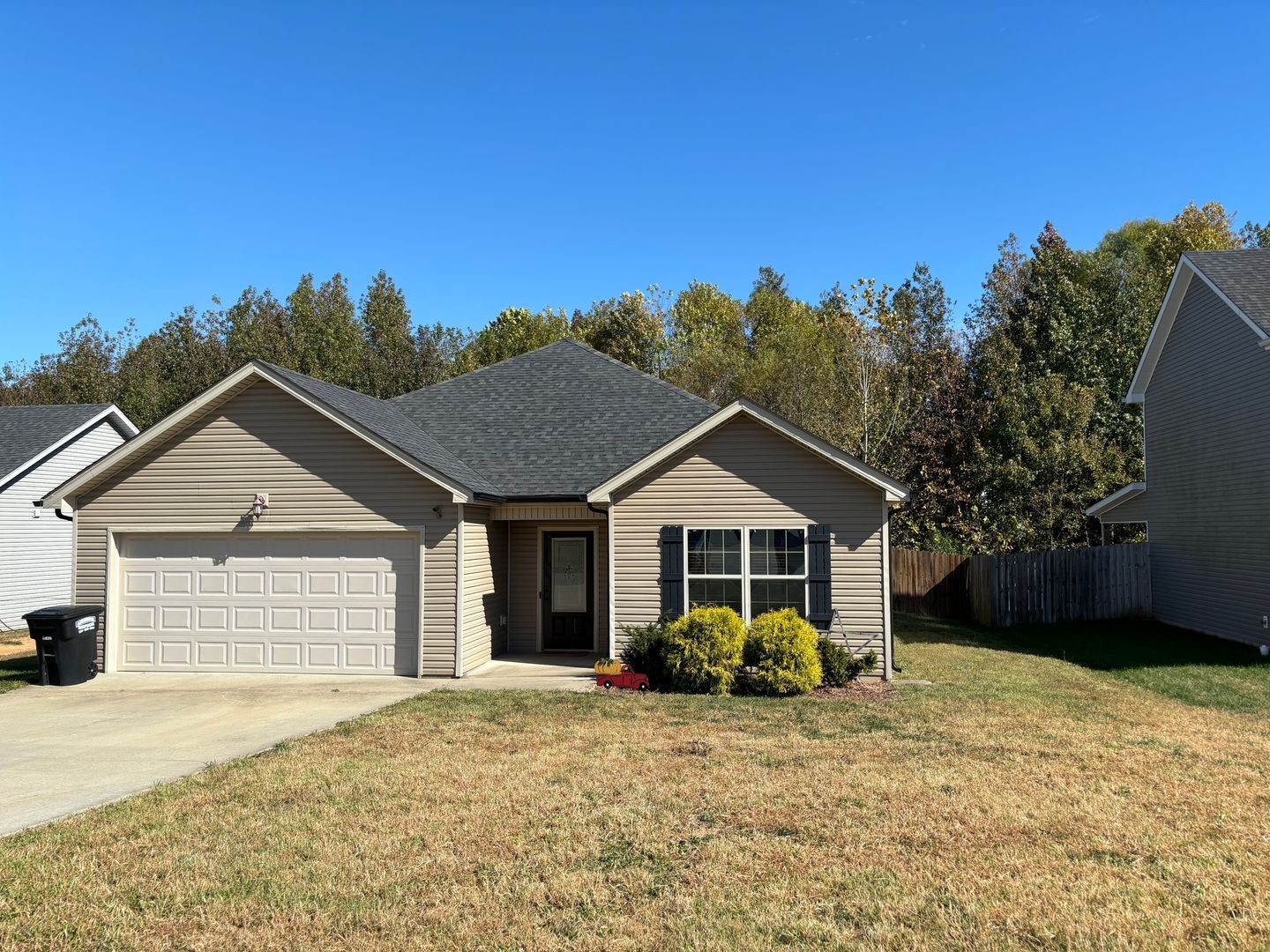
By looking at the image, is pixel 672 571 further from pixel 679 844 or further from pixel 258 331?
pixel 258 331

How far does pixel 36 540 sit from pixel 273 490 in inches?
500

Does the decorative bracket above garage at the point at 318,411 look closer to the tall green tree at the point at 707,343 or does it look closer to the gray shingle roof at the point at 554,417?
the gray shingle roof at the point at 554,417

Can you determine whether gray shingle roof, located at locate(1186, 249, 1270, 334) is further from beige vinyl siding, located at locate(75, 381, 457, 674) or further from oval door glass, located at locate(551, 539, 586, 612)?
beige vinyl siding, located at locate(75, 381, 457, 674)

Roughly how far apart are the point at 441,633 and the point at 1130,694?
9878 millimetres

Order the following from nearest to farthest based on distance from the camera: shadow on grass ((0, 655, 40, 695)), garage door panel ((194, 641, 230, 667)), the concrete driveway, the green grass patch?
the concrete driveway → the green grass patch → shadow on grass ((0, 655, 40, 695)) → garage door panel ((194, 641, 230, 667))

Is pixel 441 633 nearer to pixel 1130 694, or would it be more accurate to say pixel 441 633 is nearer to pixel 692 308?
pixel 1130 694

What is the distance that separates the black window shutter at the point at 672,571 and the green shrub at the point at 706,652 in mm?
1050

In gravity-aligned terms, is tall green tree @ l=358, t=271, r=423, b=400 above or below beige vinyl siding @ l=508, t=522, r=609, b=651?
above

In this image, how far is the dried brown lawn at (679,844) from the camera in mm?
4980

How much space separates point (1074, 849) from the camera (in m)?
6.07

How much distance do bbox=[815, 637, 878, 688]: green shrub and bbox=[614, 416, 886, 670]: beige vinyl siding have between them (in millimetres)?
501

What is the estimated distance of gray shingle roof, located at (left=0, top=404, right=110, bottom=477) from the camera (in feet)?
72.0

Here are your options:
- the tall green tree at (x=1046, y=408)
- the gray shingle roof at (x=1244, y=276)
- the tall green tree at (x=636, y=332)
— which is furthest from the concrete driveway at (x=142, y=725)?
the tall green tree at (x=636, y=332)

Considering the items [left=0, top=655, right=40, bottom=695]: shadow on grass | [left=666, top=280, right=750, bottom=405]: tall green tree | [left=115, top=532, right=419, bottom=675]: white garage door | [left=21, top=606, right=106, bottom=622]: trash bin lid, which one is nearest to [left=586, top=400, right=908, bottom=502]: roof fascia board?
[left=115, top=532, right=419, bottom=675]: white garage door
